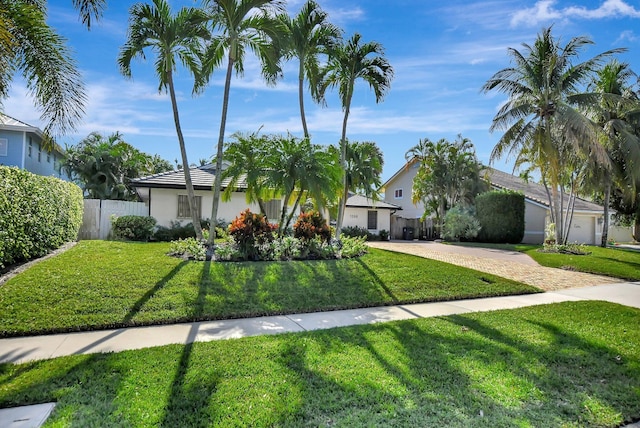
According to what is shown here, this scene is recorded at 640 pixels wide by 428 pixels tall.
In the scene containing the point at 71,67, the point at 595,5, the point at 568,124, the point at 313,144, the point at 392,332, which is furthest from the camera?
the point at 568,124

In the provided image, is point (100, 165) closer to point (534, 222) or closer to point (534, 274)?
point (534, 274)

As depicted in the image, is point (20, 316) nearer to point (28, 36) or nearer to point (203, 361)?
point (203, 361)

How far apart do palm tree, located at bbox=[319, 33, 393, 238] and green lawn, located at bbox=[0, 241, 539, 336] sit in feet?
15.3

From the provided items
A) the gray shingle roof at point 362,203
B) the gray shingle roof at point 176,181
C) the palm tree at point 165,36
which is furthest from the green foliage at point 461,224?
the palm tree at point 165,36

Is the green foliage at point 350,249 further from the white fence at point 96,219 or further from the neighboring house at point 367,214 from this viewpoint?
the neighboring house at point 367,214

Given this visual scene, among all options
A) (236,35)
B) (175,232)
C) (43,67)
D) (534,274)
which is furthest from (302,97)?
(534,274)

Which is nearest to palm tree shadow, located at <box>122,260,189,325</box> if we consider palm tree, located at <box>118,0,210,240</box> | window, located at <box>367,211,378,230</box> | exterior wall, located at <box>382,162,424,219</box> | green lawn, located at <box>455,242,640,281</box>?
palm tree, located at <box>118,0,210,240</box>

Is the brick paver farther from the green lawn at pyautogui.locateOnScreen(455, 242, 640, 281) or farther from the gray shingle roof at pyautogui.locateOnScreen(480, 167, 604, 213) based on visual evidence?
the gray shingle roof at pyautogui.locateOnScreen(480, 167, 604, 213)

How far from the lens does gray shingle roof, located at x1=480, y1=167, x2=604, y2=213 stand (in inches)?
1043

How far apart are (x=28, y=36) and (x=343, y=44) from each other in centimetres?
898

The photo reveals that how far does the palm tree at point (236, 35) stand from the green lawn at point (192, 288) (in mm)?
2686

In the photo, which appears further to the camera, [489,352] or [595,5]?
[595,5]

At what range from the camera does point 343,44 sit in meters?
12.7

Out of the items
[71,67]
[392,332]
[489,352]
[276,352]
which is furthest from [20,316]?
[489,352]
